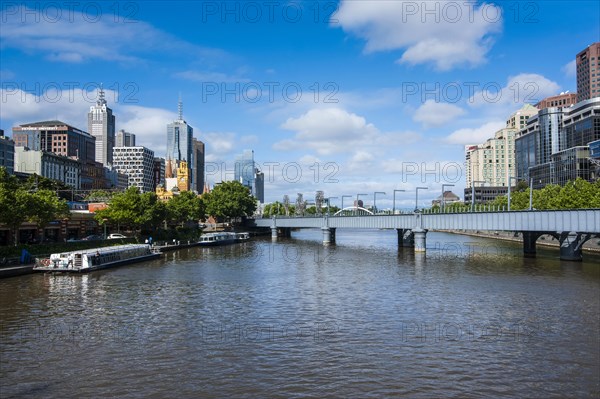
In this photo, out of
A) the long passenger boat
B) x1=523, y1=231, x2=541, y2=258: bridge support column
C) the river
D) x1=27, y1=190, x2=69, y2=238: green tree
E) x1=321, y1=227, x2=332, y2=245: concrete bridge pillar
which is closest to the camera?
the river

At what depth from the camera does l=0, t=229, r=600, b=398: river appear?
88.3 feet

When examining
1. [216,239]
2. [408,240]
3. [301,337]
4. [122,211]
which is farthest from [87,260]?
[408,240]

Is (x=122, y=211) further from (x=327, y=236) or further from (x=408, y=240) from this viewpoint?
(x=408, y=240)

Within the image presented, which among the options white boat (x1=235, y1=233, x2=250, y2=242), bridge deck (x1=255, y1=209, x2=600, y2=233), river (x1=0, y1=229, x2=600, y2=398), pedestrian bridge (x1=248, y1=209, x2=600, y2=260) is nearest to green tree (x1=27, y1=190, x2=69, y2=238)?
river (x1=0, y1=229, x2=600, y2=398)

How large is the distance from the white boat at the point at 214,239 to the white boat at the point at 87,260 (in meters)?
44.3

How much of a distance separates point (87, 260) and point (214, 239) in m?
65.8

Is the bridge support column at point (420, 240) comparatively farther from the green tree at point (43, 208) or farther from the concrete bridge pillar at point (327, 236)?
the green tree at point (43, 208)

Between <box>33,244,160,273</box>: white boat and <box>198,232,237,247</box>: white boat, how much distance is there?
4432 centimetres

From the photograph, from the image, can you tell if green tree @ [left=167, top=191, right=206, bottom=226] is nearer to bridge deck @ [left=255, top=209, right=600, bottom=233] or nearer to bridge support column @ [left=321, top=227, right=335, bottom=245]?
bridge support column @ [left=321, top=227, right=335, bottom=245]

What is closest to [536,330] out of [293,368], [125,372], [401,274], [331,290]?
[293,368]

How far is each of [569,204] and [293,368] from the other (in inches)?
4067

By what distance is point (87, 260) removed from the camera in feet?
243

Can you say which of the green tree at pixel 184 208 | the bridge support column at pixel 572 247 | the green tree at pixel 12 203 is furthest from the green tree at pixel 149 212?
the bridge support column at pixel 572 247

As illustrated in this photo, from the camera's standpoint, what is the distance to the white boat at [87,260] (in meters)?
70.5
